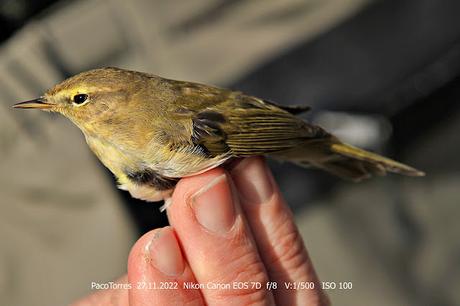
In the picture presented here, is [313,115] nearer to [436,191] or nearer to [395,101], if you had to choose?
[395,101]

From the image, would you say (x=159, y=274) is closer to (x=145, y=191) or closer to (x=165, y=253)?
(x=165, y=253)

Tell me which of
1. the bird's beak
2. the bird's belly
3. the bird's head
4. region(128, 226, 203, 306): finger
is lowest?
region(128, 226, 203, 306): finger

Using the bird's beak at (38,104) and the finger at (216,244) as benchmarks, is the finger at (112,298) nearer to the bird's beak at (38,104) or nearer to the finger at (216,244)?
the finger at (216,244)

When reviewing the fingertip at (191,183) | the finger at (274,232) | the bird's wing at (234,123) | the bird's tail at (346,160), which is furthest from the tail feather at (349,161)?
the fingertip at (191,183)

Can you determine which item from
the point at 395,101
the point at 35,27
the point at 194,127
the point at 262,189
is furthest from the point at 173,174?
the point at 395,101

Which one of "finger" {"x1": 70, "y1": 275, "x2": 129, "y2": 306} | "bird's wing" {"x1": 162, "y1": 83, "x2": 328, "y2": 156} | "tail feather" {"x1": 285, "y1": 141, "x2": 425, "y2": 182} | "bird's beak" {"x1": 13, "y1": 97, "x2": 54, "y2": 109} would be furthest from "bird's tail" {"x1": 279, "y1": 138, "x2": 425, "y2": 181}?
"bird's beak" {"x1": 13, "y1": 97, "x2": 54, "y2": 109}

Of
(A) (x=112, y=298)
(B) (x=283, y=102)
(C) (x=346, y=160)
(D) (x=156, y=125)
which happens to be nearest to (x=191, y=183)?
(D) (x=156, y=125)

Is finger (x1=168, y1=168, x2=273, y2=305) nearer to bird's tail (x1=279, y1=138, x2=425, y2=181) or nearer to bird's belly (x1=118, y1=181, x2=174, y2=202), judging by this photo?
bird's belly (x1=118, y1=181, x2=174, y2=202)
